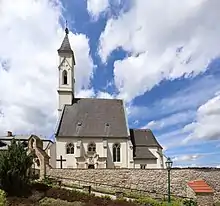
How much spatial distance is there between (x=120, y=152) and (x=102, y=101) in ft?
30.8

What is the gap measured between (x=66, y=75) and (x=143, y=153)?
58.9ft

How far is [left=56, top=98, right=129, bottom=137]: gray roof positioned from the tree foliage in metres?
19.9

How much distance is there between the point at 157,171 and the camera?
105 feet

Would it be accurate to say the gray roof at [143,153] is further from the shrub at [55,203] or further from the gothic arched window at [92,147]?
the shrub at [55,203]

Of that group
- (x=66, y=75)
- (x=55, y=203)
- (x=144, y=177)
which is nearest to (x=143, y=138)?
(x=66, y=75)

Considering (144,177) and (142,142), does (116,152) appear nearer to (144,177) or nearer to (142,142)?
(142,142)

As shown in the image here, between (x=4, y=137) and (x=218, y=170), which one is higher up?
(x=4, y=137)

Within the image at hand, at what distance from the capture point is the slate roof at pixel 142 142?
Result: 47072 millimetres

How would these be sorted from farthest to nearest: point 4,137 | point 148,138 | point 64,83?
point 4,137 → point 64,83 → point 148,138

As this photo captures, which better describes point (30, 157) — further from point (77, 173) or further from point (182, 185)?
point (182, 185)

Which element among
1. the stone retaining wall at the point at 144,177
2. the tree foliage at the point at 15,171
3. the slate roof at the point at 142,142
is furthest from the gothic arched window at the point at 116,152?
the tree foliage at the point at 15,171

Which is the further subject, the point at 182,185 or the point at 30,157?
the point at 182,185

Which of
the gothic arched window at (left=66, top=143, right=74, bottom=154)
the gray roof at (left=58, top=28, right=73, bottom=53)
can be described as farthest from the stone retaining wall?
the gray roof at (left=58, top=28, right=73, bottom=53)

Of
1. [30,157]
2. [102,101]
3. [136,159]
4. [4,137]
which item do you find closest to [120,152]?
[136,159]
